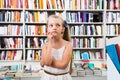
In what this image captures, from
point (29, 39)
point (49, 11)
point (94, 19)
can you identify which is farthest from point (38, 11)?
point (94, 19)

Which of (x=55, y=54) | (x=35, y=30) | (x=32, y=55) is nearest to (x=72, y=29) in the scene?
(x=35, y=30)

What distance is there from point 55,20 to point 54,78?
0.35 meters

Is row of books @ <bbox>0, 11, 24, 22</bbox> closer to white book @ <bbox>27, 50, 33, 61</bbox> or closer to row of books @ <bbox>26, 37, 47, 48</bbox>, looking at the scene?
row of books @ <bbox>26, 37, 47, 48</bbox>

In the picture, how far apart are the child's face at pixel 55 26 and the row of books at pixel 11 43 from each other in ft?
9.40

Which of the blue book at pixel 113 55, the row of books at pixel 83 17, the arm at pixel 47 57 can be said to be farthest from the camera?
the row of books at pixel 83 17

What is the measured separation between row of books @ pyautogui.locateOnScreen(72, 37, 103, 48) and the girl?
9.29ft

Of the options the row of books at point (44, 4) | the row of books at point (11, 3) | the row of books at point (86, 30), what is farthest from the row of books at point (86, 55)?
the row of books at point (11, 3)

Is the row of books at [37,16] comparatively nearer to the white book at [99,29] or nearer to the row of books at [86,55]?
the row of books at [86,55]

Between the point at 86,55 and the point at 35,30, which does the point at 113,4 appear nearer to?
the point at 86,55

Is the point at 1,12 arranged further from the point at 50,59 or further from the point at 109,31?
the point at 50,59

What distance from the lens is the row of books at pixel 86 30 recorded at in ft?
13.3

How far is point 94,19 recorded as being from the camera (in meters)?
4.12

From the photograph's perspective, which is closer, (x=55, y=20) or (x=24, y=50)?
(x=55, y=20)

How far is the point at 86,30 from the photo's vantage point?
13.4ft
